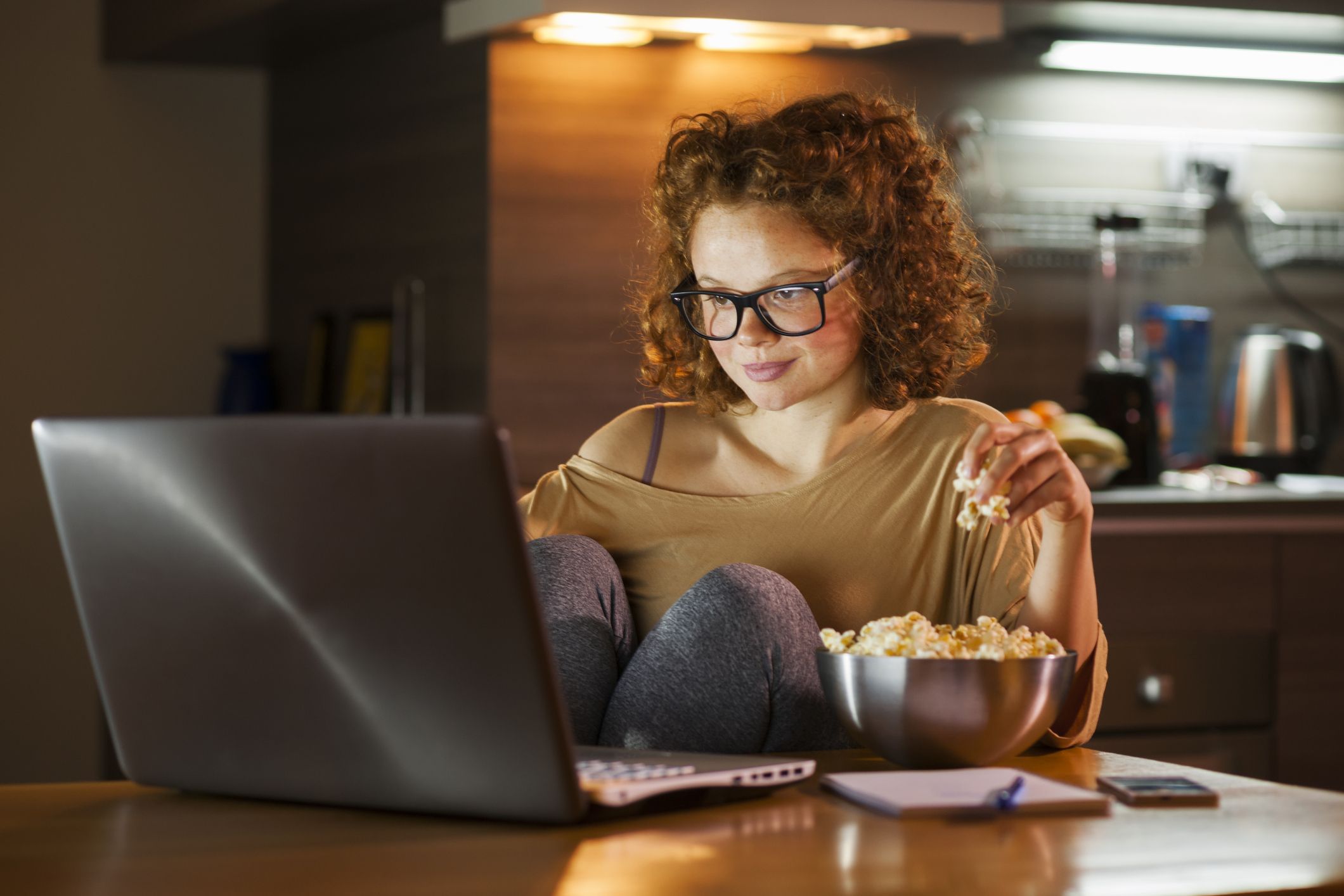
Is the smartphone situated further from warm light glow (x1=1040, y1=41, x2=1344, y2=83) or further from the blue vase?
the blue vase

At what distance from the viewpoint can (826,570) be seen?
5.22 feet

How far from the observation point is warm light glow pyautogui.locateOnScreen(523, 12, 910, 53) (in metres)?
2.76

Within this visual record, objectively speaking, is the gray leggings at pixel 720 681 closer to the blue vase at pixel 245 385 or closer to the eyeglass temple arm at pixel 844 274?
the eyeglass temple arm at pixel 844 274

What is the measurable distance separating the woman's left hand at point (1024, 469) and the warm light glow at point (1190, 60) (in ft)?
7.11

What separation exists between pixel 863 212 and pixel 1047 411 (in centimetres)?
153

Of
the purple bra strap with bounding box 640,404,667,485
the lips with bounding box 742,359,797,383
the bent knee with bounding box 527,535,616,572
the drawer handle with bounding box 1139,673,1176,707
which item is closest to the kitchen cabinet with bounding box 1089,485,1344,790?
the drawer handle with bounding box 1139,673,1176,707

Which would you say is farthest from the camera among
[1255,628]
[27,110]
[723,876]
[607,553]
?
[27,110]

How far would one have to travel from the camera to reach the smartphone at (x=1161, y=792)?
1035mm

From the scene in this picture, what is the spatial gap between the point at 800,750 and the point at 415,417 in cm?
51

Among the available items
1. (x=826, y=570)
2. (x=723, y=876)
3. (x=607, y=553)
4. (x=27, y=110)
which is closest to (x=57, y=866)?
(x=723, y=876)

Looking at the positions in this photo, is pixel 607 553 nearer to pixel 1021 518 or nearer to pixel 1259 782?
pixel 1021 518

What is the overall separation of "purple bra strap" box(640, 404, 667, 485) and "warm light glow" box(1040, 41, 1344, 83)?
1768mm

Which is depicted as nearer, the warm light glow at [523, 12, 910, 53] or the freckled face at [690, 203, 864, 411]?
the freckled face at [690, 203, 864, 411]

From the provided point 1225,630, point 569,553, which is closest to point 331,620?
point 569,553
